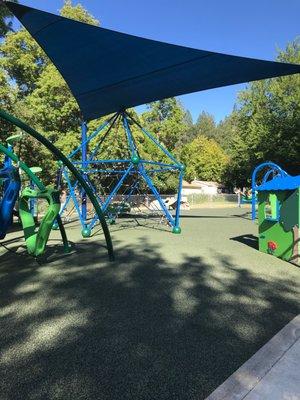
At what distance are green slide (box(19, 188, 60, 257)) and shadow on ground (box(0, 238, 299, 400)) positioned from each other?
18.5 inches

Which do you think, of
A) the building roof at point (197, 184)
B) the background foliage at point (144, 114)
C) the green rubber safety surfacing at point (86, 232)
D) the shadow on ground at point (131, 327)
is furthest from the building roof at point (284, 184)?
the building roof at point (197, 184)

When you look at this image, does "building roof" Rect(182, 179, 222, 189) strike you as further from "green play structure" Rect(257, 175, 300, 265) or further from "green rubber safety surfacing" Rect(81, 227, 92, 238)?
"green play structure" Rect(257, 175, 300, 265)

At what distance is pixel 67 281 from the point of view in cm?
582

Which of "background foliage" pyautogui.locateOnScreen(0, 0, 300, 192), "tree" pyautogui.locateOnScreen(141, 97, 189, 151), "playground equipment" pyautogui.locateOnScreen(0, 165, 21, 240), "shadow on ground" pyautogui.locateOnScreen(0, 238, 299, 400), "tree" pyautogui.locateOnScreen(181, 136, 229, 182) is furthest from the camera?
"tree" pyautogui.locateOnScreen(181, 136, 229, 182)

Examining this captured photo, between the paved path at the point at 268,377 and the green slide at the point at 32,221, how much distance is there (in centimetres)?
395

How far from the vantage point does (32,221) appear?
20.9ft

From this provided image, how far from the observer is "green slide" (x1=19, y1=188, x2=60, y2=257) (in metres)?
6.18

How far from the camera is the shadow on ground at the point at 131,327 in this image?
2.85m

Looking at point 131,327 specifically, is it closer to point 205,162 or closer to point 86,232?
point 86,232

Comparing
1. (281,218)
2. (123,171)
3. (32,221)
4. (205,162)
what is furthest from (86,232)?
(205,162)

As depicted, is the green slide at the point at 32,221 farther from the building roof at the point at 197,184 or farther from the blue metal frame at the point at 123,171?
the building roof at the point at 197,184

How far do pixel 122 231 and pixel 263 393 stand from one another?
9650mm

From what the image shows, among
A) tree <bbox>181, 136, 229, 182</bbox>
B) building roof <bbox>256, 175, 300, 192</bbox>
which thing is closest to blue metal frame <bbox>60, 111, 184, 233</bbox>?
building roof <bbox>256, 175, 300, 192</bbox>

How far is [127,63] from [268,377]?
6.75 m
